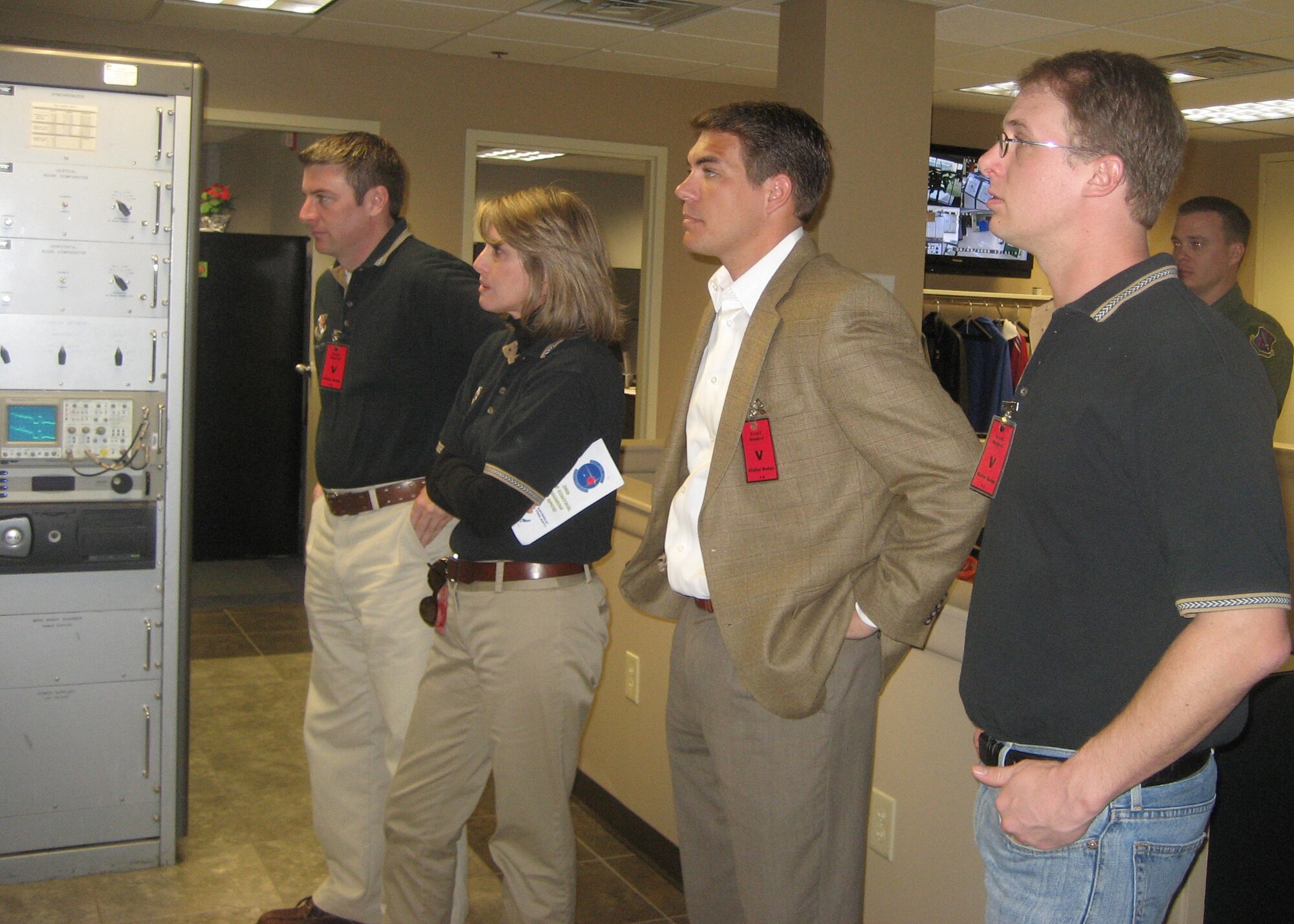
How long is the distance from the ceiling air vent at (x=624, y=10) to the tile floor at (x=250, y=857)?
317cm

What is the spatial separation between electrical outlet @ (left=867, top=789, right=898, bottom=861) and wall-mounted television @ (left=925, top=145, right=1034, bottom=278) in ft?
18.3

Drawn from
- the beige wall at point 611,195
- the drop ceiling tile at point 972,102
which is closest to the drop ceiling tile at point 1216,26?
the drop ceiling tile at point 972,102

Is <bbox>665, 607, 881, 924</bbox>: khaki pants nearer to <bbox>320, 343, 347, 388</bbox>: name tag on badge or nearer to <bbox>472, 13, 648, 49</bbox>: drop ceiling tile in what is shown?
<bbox>320, 343, 347, 388</bbox>: name tag on badge

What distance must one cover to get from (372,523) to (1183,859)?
5.36 feet

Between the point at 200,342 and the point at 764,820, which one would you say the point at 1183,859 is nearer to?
the point at 764,820

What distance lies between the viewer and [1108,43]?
5906 millimetres

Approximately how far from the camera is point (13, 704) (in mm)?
2736

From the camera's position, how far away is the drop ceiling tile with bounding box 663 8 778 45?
5.46m

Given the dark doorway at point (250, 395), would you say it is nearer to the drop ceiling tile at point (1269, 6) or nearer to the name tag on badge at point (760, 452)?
the drop ceiling tile at point (1269, 6)

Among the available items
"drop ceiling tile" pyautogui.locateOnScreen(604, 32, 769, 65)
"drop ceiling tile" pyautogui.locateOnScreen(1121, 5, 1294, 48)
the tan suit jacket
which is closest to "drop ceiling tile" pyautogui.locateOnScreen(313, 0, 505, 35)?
"drop ceiling tile" pyautogui.locateOnScreen(604, 32, 769, 65)

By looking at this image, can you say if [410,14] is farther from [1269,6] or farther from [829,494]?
[829,494]

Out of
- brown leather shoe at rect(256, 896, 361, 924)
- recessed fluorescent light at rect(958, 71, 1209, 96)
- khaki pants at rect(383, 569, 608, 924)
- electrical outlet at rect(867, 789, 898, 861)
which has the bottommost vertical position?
brown leather shoe at rect(256, 896, 361, 924)

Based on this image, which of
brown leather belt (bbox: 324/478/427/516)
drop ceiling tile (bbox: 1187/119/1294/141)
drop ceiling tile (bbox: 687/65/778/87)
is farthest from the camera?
drop ceiling tile (bbox: 1187/119/1294/141)

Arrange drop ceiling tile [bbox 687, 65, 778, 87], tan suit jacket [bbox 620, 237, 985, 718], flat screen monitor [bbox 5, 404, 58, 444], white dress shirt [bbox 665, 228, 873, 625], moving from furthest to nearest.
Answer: drop ceiling tile [bbox 687, 65, 778, 87] → flat screen monitor [bbox 5, 404, 58, 444] → white dress shirt [bbox 665, 228, 873, 625] → tan suit jacket [bbox 620, 237, 985, 718]
